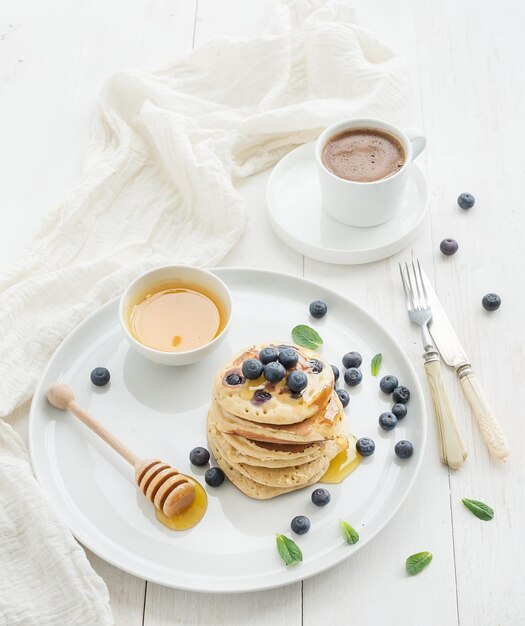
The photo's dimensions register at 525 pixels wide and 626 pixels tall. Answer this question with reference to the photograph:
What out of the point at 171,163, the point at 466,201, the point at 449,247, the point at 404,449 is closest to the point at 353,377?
the point at 404,449

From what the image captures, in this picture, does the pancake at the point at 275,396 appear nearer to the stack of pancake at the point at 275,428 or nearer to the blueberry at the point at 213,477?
the stack of pancake at the point at 275,428

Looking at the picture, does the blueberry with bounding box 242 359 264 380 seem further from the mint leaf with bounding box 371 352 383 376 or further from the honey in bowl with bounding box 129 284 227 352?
the mint leaf with bounding box 371 352 383 376

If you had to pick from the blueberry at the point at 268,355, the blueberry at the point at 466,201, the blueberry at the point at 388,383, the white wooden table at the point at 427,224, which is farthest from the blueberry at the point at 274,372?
the blueberry at the point at 466,201

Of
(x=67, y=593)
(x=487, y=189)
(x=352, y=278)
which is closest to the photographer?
(x=67, y=593)

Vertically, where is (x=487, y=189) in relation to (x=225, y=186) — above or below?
below

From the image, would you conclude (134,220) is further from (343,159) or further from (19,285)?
(343,159)

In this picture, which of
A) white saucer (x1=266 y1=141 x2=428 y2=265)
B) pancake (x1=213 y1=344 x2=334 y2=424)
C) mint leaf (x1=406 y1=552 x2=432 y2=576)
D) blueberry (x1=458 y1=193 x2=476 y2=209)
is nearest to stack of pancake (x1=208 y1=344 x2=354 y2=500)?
pancake (x1=213 y1=344 x2=334 y2=424)

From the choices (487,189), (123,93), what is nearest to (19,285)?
(123,93)
